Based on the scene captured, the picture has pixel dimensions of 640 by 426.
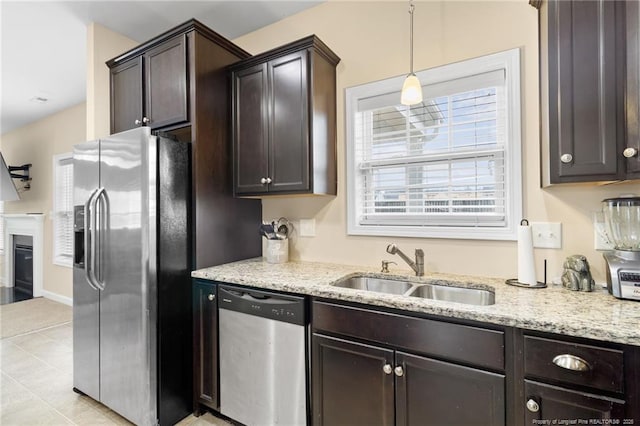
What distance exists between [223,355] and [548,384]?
1612mm

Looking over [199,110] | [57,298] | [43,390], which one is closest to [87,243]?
[199,110]

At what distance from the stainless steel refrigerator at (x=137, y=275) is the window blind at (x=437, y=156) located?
48.8 inches

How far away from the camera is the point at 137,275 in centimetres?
188

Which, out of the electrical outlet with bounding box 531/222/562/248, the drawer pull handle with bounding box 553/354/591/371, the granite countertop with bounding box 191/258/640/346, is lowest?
the drawer pull handle with bounding box 553/354/591/371

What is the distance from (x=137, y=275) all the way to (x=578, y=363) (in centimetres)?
210

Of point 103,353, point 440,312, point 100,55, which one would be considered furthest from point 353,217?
point 100,55

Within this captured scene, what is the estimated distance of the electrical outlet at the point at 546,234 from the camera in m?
1.66

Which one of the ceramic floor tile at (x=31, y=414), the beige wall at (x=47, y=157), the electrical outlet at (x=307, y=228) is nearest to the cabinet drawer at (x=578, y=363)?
the electrical outlet at (x=307, y=228)

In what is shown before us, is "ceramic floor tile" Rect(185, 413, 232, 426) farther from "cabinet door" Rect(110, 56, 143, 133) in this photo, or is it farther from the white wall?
the white wall

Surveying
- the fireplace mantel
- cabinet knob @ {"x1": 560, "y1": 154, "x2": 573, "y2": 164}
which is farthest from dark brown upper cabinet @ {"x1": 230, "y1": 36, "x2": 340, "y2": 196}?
the fireplace mantel

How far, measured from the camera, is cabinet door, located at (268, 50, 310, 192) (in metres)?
2.03

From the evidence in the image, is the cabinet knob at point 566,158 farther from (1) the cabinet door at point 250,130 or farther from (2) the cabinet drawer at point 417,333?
(1) the cabinet door at point 250,130

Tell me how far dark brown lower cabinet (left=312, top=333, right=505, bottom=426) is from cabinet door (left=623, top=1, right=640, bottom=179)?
991mm

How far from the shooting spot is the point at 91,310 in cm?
215
